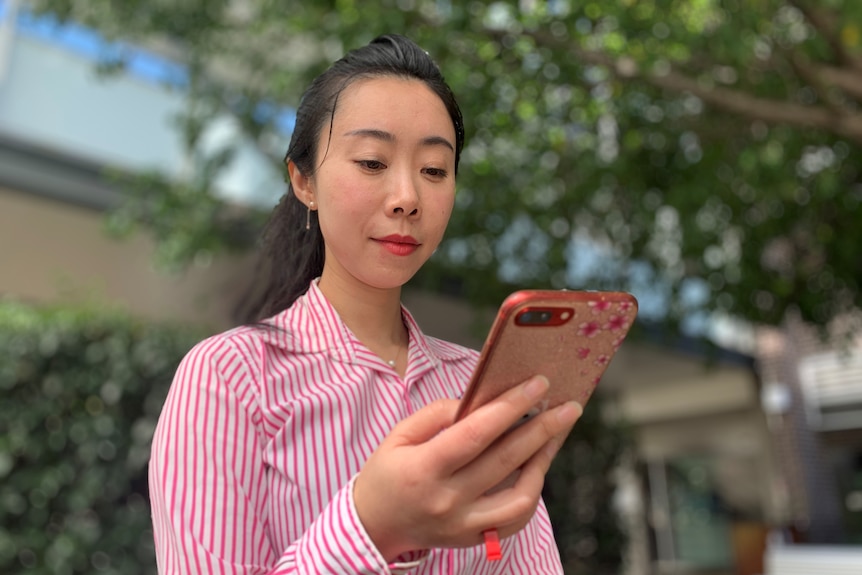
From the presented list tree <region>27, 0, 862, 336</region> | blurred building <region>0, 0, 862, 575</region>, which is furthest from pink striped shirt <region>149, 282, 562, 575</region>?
tree <region>27, 0, 862, 336</region>

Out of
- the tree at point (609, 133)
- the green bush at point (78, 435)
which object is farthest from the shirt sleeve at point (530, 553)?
the green bush at point (78, 435)

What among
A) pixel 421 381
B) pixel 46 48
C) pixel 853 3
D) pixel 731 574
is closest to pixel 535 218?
pixel 853 3

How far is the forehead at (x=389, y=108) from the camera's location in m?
1.05

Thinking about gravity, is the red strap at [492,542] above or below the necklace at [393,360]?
below

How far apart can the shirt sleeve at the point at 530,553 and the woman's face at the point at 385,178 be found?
1.32 feet

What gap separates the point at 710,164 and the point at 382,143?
5472mm

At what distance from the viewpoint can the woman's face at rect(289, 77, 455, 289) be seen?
Result: 1.04 m

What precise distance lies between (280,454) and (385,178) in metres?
0.37

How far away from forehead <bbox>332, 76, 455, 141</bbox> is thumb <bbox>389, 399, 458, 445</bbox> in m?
0.41

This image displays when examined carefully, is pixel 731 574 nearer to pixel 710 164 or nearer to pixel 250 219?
pixel 710 164

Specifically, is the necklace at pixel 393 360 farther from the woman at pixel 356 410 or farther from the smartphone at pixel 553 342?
the smartphone at pixel 553 342

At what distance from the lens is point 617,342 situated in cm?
91

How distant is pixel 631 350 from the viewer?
34.5ft

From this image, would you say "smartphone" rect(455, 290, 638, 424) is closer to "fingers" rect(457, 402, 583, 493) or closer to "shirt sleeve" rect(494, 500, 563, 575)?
"fingers" rect(457, 402, 583, 493)
